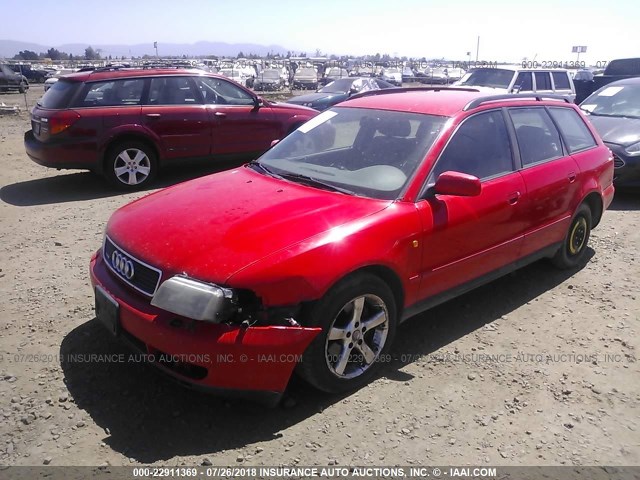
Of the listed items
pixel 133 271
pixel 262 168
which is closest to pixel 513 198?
pixel 262 168

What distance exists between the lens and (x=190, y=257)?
2.84 meters

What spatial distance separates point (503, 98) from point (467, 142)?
76cm

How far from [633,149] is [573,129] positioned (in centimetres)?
305

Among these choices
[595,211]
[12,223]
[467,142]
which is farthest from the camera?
[12,223]

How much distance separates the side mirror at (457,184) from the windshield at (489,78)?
481 inches

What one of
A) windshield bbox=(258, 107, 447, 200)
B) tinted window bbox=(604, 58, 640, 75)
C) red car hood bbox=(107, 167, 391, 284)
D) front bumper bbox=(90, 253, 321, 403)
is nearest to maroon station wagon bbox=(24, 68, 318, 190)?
windshield bbox=(258, 107, 447, 200)

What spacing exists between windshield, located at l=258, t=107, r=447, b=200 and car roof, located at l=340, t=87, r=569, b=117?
9 cm

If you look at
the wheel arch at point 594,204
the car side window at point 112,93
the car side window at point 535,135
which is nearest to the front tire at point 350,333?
the car side window at point 535,135

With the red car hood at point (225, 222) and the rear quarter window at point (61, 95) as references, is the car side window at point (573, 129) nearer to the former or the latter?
the red car hood at point (225, 222)

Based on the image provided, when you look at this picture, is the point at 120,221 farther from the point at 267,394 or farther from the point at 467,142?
the point at 467,142

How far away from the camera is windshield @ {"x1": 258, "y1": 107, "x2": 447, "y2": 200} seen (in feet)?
11.7

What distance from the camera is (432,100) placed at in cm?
413

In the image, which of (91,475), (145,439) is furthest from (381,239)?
(91,475)

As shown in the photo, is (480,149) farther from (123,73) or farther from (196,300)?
(123,73)
